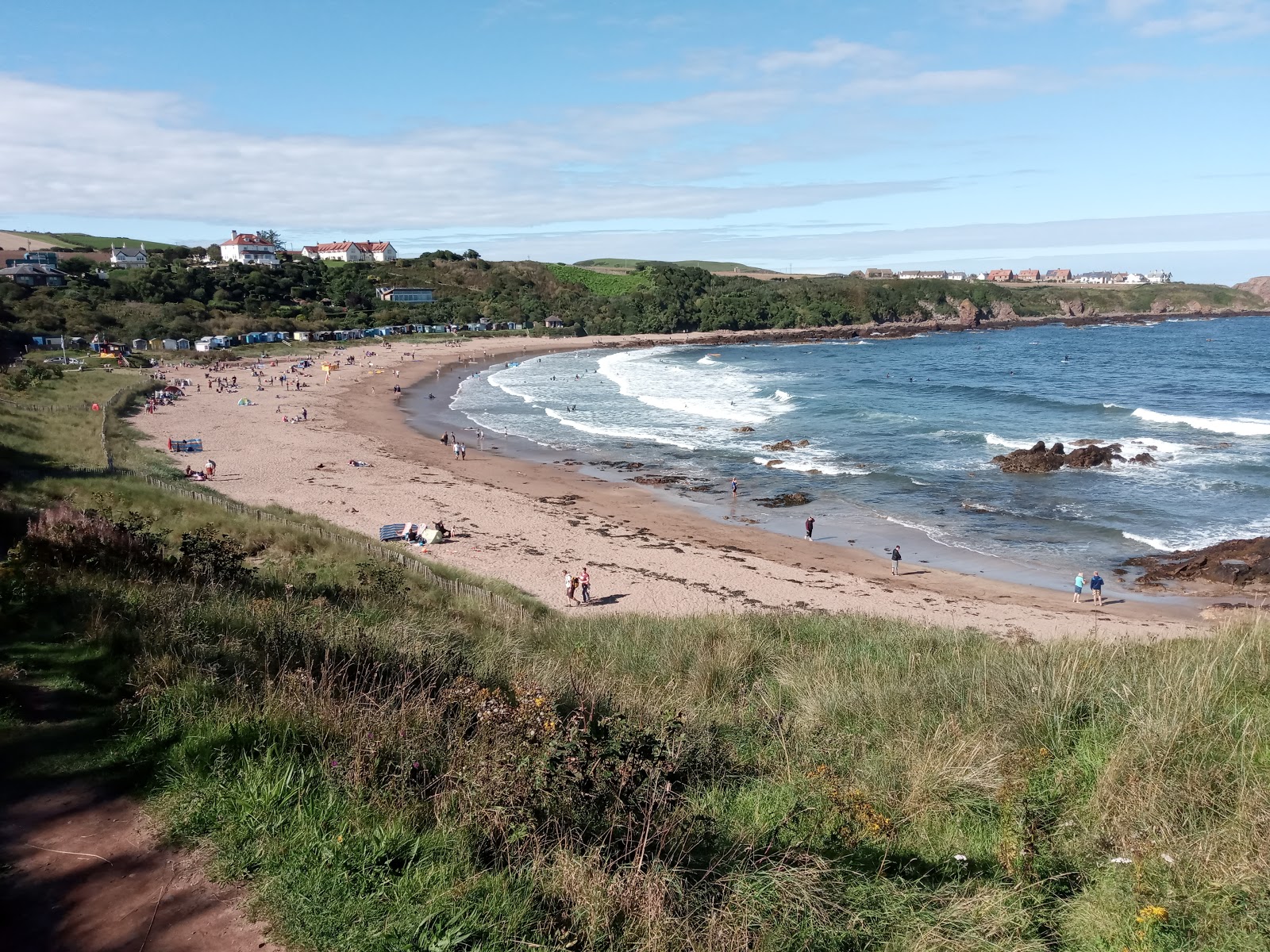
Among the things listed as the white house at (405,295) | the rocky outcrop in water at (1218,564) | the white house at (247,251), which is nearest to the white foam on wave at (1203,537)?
the rocky outcrop in water at (1218,564)

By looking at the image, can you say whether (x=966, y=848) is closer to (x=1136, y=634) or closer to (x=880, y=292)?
(x=1136, y=634)

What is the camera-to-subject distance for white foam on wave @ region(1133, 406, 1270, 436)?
39.0 meters

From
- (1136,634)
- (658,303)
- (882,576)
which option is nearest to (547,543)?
(882,576)

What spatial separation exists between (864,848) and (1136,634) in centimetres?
1419

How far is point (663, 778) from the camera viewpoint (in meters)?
4.71

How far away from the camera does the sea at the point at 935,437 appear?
24.6 metres

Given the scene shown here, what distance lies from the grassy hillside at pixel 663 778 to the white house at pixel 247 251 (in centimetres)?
13393

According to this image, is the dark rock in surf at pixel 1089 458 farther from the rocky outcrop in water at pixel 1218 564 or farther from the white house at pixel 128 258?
the white house at pixel 128 258

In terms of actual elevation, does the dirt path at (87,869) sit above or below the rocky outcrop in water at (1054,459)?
above

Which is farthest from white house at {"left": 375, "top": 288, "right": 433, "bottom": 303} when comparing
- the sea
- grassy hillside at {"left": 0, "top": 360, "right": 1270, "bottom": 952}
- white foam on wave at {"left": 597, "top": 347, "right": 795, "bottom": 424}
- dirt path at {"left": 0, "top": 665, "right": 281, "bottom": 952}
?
dirt path at {"left": 0, "top": 665, "right": 281, "bottom": 952}

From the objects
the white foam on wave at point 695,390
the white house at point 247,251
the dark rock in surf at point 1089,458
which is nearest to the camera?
the dark rock in surf at point 1089,458

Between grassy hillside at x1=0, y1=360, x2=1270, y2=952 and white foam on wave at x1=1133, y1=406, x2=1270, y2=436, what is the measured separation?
A: 127 feet

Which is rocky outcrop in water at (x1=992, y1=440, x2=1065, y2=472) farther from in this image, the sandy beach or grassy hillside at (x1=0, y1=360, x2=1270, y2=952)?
grassy hillside at (x1=0, y1=360, x2=1270, y2=952)

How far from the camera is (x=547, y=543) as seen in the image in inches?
917
